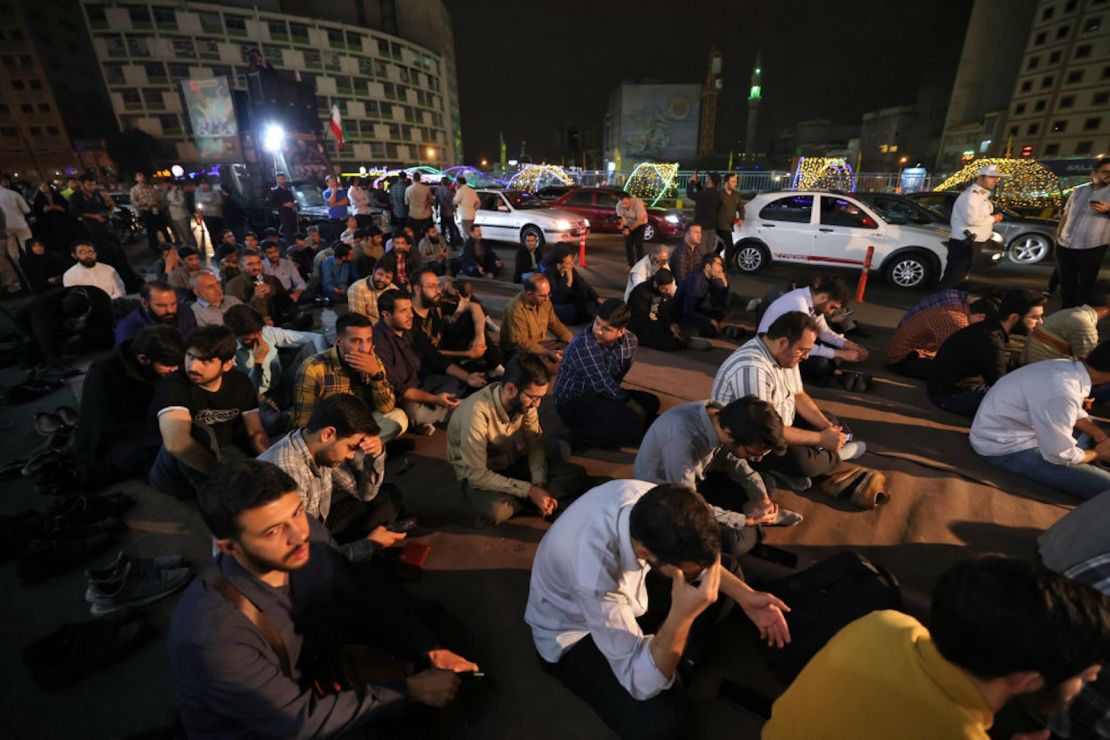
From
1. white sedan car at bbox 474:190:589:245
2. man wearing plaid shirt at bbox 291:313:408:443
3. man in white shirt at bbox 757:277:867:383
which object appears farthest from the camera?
white sedan car at bbox 474:190:589:245

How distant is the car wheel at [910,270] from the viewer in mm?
8814

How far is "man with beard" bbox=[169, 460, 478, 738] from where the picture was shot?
154cm

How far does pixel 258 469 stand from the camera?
1.71m

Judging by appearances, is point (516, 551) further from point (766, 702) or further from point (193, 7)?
point (193, 7)

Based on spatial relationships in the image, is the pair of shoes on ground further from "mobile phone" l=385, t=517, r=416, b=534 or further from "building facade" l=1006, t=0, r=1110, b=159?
"building facade" l=1006, t=0, r=1110, b=159

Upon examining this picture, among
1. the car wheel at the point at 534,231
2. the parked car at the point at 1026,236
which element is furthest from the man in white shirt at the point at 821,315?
the car wheel at the point at 534,231

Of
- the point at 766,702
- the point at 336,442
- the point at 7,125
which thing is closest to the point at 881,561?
the point at 766,702

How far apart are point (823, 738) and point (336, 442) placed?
226cm

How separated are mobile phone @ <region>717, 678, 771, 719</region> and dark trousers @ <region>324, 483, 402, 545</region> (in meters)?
2.19

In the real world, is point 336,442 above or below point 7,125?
below

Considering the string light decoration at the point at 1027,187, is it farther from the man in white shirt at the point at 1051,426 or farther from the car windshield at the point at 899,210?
the man in white shirt at the point at 1051,426

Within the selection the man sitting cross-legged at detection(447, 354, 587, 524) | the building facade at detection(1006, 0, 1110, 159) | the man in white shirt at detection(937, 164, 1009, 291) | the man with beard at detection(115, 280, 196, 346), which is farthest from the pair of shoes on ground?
the building facade at detection(1006, 0, 1110, 159)

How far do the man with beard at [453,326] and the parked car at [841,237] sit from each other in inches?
271

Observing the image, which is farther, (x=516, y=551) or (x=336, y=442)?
(x=516, y=551)
